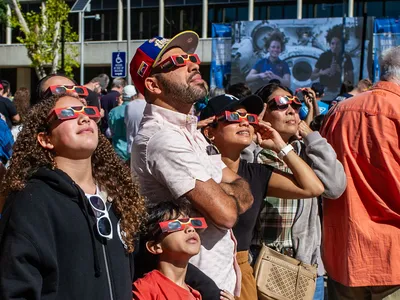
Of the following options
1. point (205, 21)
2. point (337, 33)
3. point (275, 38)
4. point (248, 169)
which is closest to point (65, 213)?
point (248, 169)

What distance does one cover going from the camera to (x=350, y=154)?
4656mm

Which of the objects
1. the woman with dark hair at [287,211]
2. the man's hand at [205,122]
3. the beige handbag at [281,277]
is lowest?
the beige handbag at [281,277]

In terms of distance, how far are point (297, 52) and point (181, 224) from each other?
25.6m

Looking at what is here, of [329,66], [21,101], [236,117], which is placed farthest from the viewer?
[329,66]

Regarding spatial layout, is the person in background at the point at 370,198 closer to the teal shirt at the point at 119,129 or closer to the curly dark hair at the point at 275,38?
the teal shirt at the point at 119,129

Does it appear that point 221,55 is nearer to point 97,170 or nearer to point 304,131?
point 304,131

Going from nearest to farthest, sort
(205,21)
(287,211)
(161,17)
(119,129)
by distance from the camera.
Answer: (287,211), (119,129), (205,21), (161,17)

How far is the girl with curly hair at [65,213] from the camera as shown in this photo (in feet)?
9.79

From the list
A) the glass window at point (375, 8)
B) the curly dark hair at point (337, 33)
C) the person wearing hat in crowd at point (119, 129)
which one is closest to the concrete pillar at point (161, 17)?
the glass window at point (375, 8)

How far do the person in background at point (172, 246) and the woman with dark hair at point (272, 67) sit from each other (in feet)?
80.8

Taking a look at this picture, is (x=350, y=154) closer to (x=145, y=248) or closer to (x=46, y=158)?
(x=145, y=248)

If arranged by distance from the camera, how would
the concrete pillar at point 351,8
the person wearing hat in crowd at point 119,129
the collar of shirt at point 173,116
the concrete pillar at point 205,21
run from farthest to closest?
the concrete pillar at point 205,21, the concrete pillar at point 351,8, the person wearing hat in crowd at point 119,129, the collar of shirt at point 173,116

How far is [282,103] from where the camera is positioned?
209 inches

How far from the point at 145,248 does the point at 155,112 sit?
0.73m
